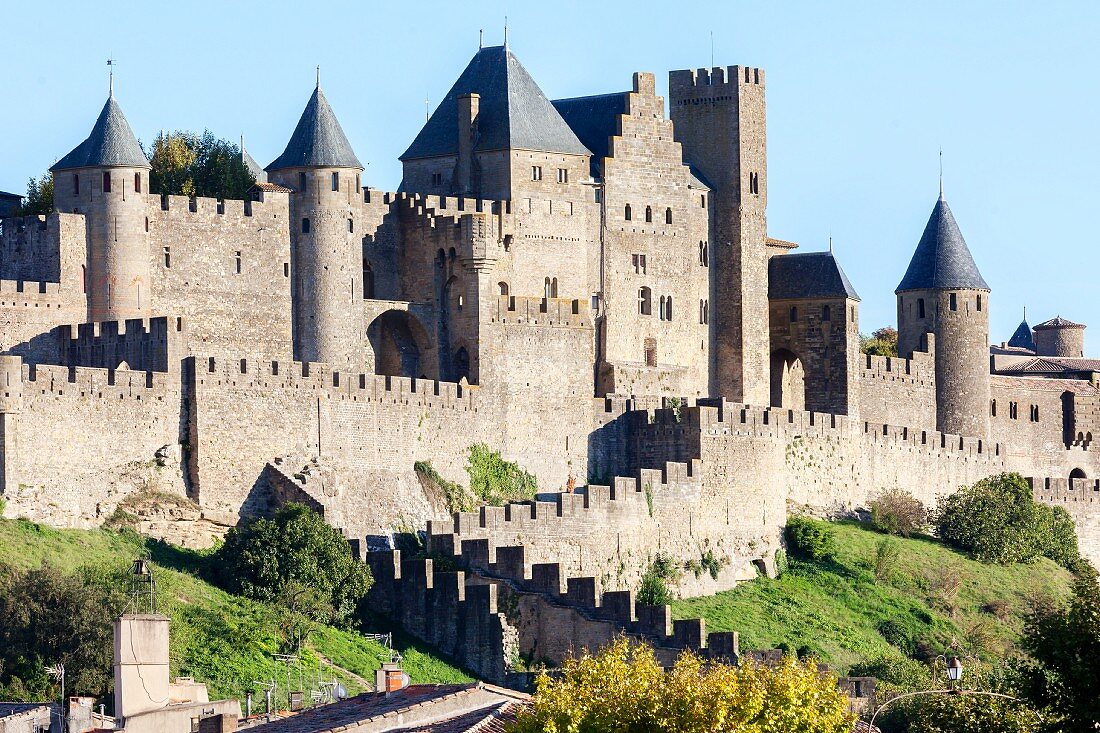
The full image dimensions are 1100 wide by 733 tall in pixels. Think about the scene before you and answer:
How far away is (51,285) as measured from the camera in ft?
251

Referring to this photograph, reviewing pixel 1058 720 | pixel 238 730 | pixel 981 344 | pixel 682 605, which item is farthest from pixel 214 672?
pixel 981 344

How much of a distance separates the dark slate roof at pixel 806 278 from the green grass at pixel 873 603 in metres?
11.0

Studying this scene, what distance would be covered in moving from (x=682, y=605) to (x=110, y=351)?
1510cm

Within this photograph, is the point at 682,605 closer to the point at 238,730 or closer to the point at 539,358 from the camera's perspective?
the point at 539,358

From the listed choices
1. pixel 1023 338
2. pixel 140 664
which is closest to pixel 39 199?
pixel 140 664

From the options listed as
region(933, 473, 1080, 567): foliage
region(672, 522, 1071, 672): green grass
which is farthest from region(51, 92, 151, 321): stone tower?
region(933, 473, 1080, 567): foliage

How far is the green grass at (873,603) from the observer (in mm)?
75375

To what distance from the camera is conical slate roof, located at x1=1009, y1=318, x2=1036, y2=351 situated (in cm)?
14050

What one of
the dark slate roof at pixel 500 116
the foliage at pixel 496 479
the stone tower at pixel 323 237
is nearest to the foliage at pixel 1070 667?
the foliage at pixel 496 479

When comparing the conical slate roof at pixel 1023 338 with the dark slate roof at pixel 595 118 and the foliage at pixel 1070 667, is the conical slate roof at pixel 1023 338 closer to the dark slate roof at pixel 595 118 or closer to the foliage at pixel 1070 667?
the dark slate roof at pixel 595 118

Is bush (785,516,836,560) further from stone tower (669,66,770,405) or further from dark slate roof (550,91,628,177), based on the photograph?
dark slate roof (550,91,628,177)

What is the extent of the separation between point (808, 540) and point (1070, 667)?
120 feet

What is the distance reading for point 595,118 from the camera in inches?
3563

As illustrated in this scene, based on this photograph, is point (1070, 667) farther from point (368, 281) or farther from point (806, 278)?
point (806, 278)
